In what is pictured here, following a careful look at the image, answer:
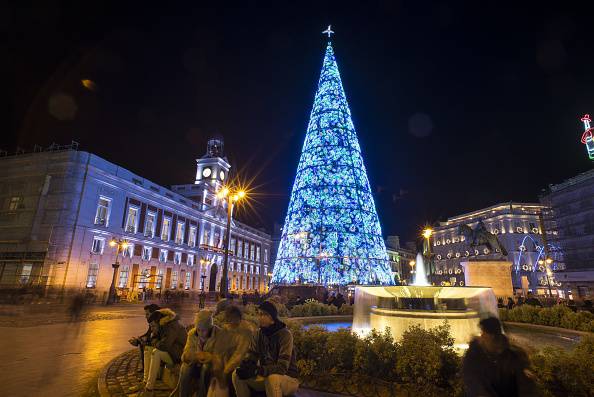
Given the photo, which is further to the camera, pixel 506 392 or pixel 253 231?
pixel 253 231

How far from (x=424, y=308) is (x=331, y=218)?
39.9 ft

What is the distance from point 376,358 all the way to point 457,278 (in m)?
82.1

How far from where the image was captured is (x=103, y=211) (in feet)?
112

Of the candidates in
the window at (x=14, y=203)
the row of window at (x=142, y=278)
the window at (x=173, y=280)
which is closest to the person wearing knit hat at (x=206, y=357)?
the row of window at (x=142, y=278)

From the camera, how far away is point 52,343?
29.8 feet

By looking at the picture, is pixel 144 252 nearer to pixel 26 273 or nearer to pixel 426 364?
pixel 26 273

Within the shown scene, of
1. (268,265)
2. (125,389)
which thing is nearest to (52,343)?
(125,389)

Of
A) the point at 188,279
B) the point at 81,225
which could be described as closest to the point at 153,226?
the point at 188,279

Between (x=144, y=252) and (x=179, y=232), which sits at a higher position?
(x=179, y=232)

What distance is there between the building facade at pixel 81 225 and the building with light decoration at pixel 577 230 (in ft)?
152

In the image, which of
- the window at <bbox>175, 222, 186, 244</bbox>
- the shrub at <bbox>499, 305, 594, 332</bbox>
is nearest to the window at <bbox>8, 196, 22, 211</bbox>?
the window at <bbox>175, 222, 186, 244</bbox>

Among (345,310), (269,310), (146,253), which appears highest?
(146,253)

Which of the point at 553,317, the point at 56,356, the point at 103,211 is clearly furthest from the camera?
the point at 103,211

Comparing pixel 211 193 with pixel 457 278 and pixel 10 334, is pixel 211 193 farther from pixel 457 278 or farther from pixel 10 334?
pixel 457 278
